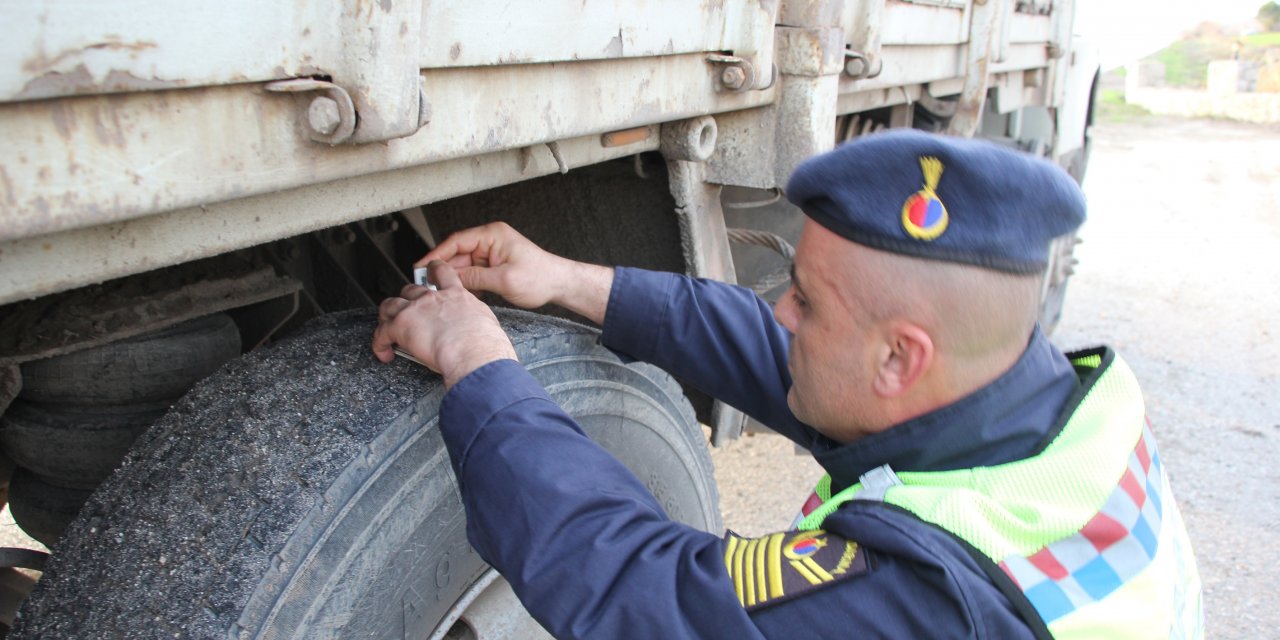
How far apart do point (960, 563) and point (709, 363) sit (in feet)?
2.31

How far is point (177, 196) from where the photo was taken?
801 mm

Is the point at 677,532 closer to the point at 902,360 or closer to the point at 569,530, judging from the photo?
the point at 569,530

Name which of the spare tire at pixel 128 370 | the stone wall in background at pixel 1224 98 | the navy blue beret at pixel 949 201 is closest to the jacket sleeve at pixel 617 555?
the navy blue beret at pixel 949 201

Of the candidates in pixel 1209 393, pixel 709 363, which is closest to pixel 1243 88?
pixel 1209 393

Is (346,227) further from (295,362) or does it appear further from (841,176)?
(841,176)

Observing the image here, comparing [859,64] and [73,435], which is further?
[859,64]

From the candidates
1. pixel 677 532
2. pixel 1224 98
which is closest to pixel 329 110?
pixel 677 532

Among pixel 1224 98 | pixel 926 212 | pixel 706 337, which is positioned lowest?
pixel 1224 98

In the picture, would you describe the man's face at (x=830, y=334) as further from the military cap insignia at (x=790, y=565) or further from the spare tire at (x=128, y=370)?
the spare tire at (x=128, y=370)

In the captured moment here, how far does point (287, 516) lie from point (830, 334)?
2.04ft

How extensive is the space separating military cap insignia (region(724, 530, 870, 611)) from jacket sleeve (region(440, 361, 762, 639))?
0.02 metres

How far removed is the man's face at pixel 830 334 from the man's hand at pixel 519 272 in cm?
43

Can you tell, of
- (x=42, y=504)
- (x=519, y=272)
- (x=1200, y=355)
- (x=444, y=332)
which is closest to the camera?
(x=444, y=332)

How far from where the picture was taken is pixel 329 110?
87 cm
